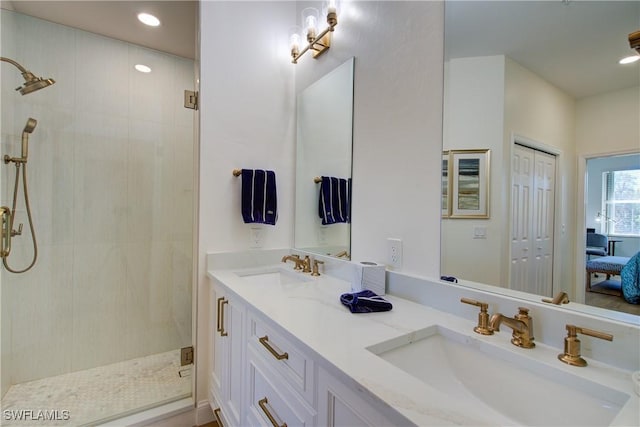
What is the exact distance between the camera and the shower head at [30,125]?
186cm

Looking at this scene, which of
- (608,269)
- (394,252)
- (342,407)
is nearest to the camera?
(342,407)

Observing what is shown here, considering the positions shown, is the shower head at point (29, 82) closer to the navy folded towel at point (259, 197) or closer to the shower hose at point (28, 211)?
the shower hose at point (28, 211)

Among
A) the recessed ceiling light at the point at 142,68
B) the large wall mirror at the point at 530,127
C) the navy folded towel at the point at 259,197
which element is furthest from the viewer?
the recessed ceiling light at the point at 142,68

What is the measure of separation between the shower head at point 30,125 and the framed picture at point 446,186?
249 centimetres

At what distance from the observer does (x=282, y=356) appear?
0.91 metres

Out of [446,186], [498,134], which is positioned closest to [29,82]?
[446,186]

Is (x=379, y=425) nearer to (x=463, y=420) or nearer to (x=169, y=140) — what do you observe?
(x=463, y=420)

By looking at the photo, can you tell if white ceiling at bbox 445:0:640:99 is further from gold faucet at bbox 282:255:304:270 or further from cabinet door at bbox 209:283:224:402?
cabinet door at bbox 209:283:224:402

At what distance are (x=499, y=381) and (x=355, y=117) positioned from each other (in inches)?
48.1

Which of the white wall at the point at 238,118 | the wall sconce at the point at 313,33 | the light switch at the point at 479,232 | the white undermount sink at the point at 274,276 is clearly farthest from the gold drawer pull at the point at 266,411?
the wall sconce at the point at 313,33

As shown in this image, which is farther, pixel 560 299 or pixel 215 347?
pixel 215 347

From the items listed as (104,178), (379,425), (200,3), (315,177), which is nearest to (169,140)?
(104,178)

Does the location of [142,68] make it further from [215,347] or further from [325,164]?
[215,347]

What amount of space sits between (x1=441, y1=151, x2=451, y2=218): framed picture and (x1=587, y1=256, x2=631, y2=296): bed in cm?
42
